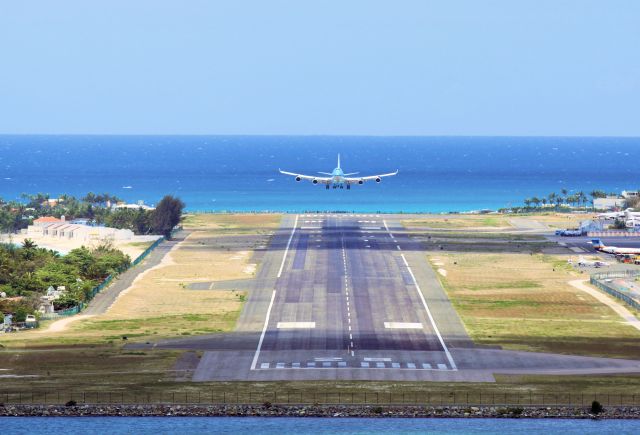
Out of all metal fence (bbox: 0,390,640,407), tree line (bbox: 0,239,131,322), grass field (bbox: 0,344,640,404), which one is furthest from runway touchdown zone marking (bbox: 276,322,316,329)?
metal fence (bbox: 0,390,640,407)

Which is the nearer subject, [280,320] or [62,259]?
[280,320]

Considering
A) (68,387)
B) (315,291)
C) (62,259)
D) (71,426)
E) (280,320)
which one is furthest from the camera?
(62,259)

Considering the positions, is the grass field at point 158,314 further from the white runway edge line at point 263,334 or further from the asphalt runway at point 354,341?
the white runway edge line at point 263,334

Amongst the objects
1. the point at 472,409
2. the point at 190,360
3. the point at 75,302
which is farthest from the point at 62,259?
the point at 472,409

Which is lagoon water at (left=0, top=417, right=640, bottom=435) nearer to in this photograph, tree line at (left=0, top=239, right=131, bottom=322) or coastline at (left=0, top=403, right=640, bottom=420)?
coastline at (left=0, top=403, right=640, bottom=420)

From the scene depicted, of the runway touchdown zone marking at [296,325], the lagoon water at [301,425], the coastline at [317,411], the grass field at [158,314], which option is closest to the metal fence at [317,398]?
the coastline at [317,411]

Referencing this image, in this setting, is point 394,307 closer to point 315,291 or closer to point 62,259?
point 315,291
